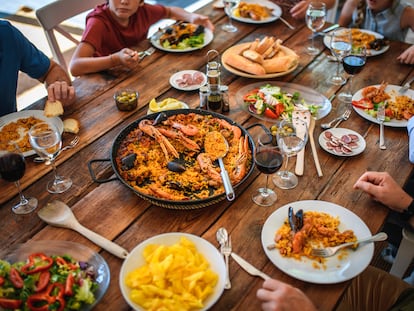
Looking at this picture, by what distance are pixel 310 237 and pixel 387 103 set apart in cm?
102

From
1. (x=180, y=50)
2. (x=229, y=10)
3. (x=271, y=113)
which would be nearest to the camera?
(x=271, y=113)

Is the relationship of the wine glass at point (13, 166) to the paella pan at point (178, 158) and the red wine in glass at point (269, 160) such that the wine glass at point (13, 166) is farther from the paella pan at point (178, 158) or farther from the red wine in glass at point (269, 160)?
the red wine in glass at point (269, 160)

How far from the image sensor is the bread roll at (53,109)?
1.87 m

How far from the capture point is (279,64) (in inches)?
87.2

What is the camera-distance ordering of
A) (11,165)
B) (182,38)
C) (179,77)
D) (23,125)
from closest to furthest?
(11,165)
(23,125)
(179,77)
(182,38)

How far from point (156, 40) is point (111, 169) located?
1.20 m

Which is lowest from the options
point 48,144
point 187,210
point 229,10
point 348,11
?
point 348,11

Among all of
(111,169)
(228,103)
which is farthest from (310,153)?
(111,169)

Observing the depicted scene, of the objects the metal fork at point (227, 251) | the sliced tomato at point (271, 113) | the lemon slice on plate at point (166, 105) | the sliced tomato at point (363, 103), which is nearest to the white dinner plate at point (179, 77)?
the lemon slice on plate at point (166, 105)

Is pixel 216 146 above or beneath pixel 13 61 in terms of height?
beneath

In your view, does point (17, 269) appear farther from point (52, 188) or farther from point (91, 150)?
point (91, 150)

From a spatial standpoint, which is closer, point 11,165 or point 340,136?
point 11,165

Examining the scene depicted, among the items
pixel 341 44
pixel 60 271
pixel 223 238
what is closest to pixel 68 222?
pixel 60 271

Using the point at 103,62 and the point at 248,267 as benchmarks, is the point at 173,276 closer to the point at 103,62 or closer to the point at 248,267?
the point at 248,267
